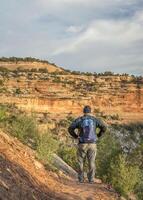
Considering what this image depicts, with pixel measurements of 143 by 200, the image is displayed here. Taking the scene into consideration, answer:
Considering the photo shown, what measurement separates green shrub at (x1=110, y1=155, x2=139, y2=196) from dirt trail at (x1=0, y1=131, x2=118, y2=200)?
4.51ft

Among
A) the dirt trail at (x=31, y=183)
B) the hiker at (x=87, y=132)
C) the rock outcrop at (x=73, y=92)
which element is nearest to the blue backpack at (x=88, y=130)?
the hiker at (x=87, y=132)

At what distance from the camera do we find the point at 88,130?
1279 cm

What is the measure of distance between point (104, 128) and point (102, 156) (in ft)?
19.4

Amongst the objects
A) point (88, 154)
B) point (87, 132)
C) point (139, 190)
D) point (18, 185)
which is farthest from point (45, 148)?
point (18, 185)

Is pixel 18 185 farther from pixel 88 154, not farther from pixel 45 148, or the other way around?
pixel 45 148

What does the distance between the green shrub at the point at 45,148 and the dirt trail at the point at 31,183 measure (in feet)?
2.04

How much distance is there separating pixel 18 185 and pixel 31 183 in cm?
110

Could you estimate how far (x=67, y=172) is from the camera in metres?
16.2

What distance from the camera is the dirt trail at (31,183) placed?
359 inches

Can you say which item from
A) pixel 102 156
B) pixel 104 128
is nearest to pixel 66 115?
pixel 102 156

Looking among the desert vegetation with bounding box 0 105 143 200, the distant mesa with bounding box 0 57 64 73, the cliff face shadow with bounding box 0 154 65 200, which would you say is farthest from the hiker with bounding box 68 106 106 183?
the distant mesa with bounding box 0 57 64 73

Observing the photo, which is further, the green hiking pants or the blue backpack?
the green hiking pants

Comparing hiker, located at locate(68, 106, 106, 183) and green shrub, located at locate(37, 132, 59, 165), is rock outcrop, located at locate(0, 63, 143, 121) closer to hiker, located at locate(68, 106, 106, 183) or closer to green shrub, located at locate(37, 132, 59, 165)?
green shrub, located at locate(37, 132, 59, 165)

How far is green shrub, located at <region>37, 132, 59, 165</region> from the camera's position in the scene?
14.8m
